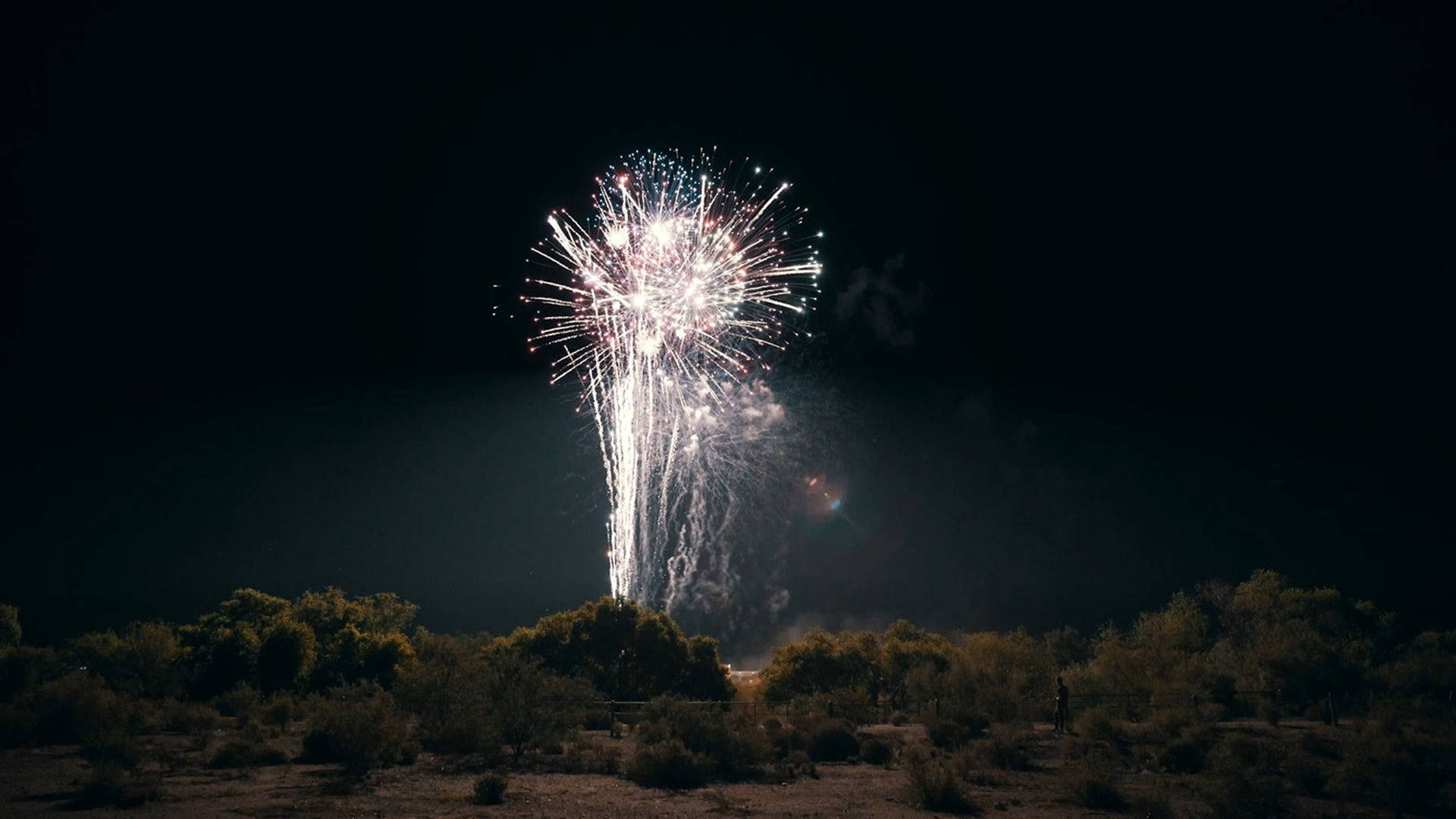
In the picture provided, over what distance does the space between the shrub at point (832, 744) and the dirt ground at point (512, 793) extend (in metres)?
1.37

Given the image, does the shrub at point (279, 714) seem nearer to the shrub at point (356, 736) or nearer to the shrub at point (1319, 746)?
the shrub at point (356, 736)

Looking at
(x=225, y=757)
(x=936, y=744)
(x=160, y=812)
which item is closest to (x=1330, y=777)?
(x=936, y=744)

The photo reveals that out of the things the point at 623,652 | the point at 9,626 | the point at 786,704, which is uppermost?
the point at 9,626

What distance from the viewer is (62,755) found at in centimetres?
1941

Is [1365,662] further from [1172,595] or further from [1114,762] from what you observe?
[1114,762]

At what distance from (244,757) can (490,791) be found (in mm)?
7449

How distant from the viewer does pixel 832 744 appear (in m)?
21.3

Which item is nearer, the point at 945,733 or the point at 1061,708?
the point at 945,733

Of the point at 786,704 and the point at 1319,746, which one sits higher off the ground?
the point at 786,704

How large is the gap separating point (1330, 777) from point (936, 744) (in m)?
8.75

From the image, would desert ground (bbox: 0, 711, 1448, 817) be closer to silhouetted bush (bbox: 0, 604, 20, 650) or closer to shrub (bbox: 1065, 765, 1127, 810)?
shrub (bbox: 1065, 765, 1127, 810)

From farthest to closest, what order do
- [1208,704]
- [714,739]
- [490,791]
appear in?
[1208,704] → [714,739] → [490,791]

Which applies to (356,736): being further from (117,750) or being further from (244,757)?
(117,750)

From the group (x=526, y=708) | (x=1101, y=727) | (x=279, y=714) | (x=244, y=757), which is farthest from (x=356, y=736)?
(x=1101, y=727)
